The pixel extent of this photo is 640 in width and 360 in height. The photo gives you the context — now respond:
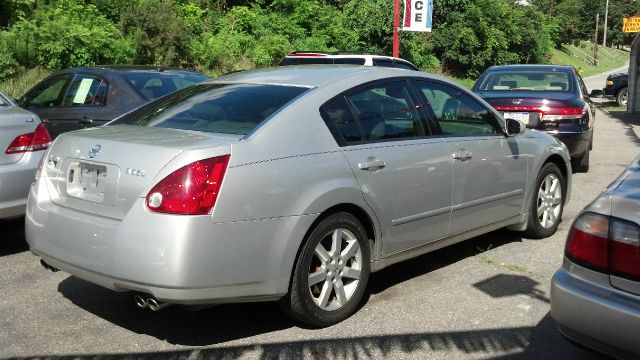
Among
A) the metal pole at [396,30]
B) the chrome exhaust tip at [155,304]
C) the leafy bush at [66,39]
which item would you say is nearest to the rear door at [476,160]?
the chrome exhaust tip at [155,304]

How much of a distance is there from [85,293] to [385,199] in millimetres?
2235

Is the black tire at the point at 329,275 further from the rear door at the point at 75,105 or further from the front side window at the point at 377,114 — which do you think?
the rear door at the point at 75,105

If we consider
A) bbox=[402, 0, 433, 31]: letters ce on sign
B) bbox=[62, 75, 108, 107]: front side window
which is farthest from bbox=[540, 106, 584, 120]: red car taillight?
bbox=[402, 0, 433, 31]: letters ce on sign

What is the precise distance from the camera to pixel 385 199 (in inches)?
171

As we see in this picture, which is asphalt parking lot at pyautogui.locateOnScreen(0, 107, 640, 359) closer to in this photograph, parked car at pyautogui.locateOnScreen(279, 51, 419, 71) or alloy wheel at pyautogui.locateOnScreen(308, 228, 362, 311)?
alloy wheel at pyautogui.locateOnScreen(308, 228, 362, 311)

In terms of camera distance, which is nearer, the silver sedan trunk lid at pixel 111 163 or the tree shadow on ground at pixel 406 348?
the silver sedan trunk lid at pixel 111 163

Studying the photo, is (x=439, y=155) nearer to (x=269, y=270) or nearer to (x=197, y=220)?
(x=269, y=270)

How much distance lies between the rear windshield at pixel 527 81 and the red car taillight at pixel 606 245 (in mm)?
7155

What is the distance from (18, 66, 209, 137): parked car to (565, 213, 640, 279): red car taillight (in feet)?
17.8

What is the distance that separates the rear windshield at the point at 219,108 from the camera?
4062 mm

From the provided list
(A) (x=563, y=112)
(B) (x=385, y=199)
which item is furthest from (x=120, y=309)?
(A) (x=563, y=112)

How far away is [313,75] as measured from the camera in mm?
4633

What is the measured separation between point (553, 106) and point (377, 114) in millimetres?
4939

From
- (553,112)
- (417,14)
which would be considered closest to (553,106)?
(553,112)
